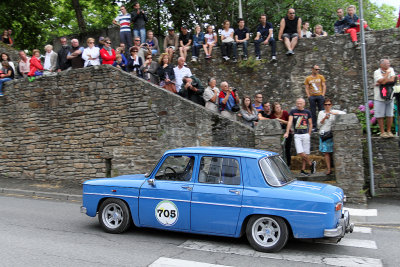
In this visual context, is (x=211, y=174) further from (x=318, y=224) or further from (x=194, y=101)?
(x=194, y=101)

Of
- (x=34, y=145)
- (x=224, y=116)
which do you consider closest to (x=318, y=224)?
(x=224, y=116)

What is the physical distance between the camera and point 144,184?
7.30 meters

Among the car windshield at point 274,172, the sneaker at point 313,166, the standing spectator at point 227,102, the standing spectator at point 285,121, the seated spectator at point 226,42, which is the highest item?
→ the seated spectator at point 226,42

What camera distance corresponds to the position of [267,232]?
6.46 meters

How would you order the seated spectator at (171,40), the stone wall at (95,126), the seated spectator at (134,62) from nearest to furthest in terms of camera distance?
1. the stone wall at (95,126)
2. the seated spectator at (134,62)
3. the seated spectator at (171,40)

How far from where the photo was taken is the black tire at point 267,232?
248 inches

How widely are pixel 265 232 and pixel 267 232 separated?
0.03 m

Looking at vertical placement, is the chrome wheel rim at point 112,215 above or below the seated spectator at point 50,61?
below

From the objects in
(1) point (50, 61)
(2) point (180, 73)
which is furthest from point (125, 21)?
(2) point (180, 73)

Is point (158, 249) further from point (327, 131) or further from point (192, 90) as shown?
point (192, 90)

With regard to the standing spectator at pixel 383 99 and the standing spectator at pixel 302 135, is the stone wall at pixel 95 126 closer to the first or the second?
the standing spectator at pixel 302 135

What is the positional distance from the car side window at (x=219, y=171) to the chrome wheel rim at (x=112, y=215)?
5.86 feet

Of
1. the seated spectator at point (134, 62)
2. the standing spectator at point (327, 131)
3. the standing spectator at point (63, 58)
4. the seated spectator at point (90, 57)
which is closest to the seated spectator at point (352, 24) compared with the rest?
the standing spectator at point (327, 131)

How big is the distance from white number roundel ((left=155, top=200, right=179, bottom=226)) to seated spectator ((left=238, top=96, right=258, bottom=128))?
588 centimetres
